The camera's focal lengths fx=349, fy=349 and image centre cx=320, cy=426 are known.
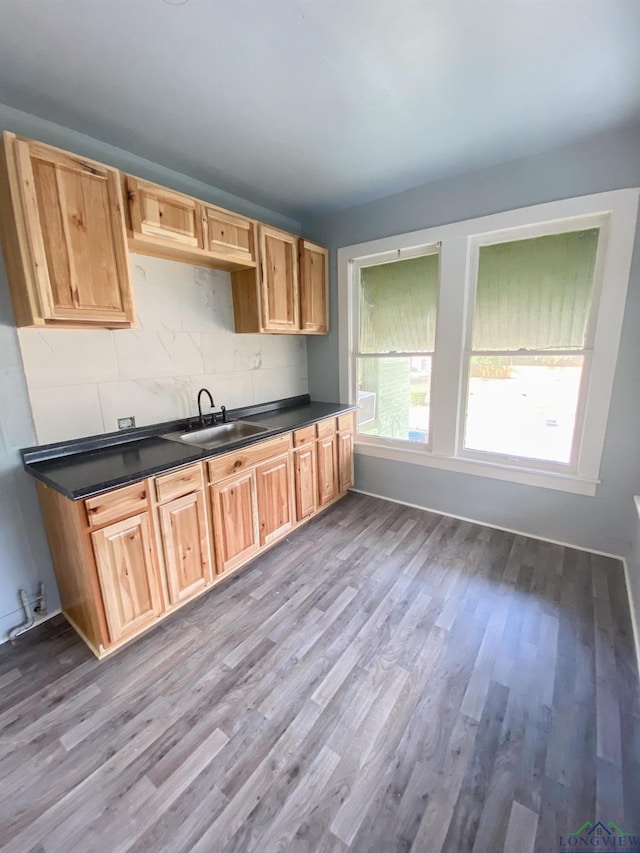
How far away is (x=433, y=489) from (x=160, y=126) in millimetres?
3101

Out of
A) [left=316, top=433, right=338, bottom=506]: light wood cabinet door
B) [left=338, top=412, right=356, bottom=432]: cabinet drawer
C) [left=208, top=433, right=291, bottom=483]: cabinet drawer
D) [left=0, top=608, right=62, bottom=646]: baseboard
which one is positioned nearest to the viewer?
[left=0, top=608, right=62, bottom=646]: baseboard

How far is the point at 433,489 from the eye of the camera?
3.09m

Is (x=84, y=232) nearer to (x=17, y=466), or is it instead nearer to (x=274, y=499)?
(x=17, y=466)

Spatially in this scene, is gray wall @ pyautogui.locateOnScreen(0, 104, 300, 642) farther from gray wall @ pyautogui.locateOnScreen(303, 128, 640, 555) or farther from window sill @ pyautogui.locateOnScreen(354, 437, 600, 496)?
window sill @ pyautogui.locateOnScreen(354, 437, 600, 496)

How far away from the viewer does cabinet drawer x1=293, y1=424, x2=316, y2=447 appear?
271 cm

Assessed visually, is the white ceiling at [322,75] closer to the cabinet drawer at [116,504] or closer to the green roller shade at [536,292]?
the green roller shade at [536,292]

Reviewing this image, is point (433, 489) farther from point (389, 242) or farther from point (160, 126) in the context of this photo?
point (160, 126)

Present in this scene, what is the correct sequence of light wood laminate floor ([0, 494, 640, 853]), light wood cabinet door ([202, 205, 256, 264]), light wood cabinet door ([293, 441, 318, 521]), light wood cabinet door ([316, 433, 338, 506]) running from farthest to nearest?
light wood cabinet door ([316, 433, 338, 506])
light wood cabinet door ([293, 441, 318, 521])
light wood cabinet door ([202, 205, 256, 264])
light wood laminate floor ([0, 494, 640, 853])

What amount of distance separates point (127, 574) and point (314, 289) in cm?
260

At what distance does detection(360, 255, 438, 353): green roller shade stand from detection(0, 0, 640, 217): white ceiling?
830 millimetres

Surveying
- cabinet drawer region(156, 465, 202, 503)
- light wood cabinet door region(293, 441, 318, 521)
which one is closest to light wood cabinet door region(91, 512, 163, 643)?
cabinet drawer region(156, 465, 202, 503)

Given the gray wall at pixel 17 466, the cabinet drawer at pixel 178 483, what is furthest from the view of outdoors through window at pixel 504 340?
the gray wall at pixel 17 466

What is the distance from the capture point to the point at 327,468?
10.2 feet

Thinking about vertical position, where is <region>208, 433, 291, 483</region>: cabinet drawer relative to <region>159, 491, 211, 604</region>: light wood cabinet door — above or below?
above
